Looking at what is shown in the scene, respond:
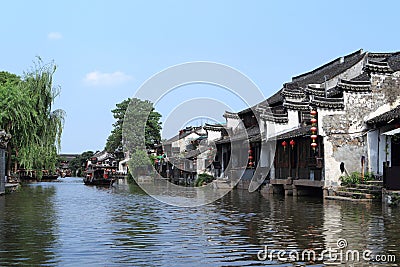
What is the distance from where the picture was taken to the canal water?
27.5 feet

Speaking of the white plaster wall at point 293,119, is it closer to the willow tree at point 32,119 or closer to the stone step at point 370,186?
the stone step at point 370,186

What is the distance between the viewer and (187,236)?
433 inches

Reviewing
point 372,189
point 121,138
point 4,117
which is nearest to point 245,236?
point 372,189

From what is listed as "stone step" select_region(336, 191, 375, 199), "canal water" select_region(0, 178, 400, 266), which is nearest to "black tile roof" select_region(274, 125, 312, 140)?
"stone step" select_region(336, 191, 375, 199)

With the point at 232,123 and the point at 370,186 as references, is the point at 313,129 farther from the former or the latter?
the point at 232,123

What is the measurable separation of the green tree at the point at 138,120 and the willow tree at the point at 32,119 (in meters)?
24.2

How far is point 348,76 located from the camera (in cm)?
3100

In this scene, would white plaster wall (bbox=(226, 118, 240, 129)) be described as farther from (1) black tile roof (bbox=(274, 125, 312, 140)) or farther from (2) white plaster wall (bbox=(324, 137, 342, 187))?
(2) white plaster wall (bbox=(324, 137, 342, 187))

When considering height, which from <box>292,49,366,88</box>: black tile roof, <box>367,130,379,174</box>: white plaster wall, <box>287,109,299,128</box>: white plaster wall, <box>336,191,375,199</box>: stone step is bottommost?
<box>336,191,375,199</box>: stone step

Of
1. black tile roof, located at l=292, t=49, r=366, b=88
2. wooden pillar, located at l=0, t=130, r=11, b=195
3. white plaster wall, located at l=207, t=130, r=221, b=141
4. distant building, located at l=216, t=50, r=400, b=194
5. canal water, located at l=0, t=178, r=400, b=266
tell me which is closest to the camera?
canal water, located at l=0, t=178, r=400, b=266

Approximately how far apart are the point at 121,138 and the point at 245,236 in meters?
57.3
